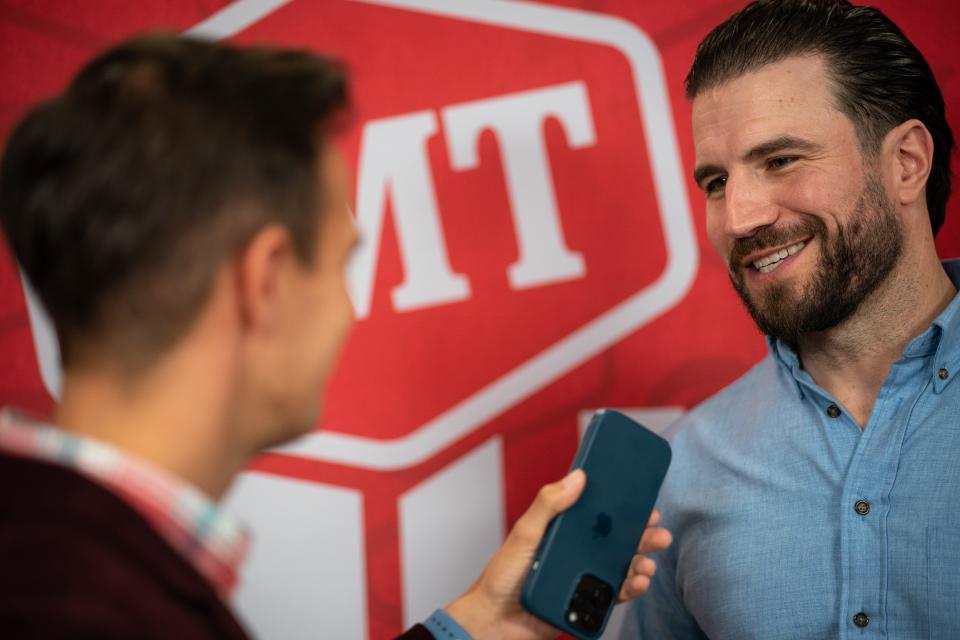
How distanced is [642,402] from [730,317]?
0.19 m

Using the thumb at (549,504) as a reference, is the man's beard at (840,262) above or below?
above

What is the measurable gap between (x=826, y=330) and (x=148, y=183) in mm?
853

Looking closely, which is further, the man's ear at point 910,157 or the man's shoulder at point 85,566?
the man's ear at point 910,157

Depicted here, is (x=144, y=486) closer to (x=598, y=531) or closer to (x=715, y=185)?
(x=598, y=531)

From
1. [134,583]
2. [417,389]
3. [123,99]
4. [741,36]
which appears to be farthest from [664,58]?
[134,583]

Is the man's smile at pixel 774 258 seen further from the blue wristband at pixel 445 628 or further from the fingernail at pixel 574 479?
the blue wristband at pixel 445 628

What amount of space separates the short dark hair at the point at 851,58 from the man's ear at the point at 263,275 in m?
0.74

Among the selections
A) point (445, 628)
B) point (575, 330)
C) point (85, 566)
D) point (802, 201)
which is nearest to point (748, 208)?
point (802, 201)

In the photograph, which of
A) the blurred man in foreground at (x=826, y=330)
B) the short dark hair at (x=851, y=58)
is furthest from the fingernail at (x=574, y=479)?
the short dark hair at (x=851, y=58)

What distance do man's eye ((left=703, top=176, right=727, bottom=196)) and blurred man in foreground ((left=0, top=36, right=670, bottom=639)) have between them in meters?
0.68

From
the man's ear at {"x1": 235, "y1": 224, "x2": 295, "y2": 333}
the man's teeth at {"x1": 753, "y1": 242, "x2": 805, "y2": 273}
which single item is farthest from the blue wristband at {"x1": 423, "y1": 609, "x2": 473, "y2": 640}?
the man's teeth at {"x1": 753, "y1": 242, "x2": 805, "y2": 273}

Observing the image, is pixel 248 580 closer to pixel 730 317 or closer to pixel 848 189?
pixel 730 317

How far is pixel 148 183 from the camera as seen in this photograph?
1.84ft

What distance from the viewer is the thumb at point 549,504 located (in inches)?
36.8
